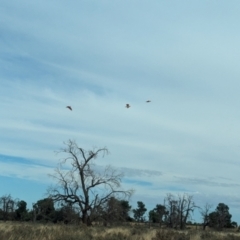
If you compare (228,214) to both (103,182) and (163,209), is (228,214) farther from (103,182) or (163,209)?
(103,182)

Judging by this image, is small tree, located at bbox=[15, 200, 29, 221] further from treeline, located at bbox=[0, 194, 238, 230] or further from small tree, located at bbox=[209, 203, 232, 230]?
small tree, located at bbox=[209, 203, 232, 230]

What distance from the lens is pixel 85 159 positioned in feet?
118

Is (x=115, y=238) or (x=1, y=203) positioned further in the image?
(x=1, y=203)

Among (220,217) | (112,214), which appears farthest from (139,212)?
(112,214)

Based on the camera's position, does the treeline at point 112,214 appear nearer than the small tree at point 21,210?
Yes

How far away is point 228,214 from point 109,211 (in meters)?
54.9

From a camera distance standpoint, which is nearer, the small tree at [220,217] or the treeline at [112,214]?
the treeline at [112,214]

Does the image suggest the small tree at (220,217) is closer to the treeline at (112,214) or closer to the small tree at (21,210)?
the treeline at (112,214)

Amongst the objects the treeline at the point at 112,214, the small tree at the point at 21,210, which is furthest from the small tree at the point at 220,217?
the small tree at the point at 21,210

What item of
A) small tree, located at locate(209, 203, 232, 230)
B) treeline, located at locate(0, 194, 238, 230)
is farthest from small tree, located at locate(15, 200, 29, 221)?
small tree, located at locate(209, 203, 232, 230)

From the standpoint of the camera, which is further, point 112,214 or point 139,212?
point 139,212

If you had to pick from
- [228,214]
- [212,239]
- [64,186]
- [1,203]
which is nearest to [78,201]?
[64,186]

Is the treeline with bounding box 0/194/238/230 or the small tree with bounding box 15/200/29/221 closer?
the treeline with bounding box 0/194/238/230

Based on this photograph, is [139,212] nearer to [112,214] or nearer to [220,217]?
[220,217]
